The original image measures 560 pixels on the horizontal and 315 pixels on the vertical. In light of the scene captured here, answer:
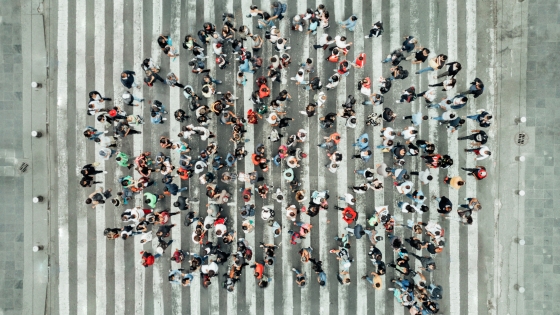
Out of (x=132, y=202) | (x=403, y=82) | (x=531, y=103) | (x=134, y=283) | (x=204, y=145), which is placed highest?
(x=403, y=82)

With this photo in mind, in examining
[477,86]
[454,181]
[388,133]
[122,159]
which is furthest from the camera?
[122,159]

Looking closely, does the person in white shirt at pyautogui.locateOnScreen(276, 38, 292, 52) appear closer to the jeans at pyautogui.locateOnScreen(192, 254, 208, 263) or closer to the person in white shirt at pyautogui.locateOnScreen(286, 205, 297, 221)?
the person in white shirt at pyautogui.locateOnScreen(286, 205, 297, 221)

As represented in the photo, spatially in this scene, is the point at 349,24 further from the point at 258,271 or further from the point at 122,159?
the point at 122,159

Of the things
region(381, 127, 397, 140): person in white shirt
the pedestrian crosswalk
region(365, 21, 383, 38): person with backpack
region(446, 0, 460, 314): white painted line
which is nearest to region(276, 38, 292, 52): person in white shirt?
the pedestrian crosswalk

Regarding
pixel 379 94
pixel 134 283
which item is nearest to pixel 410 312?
pixel 379 94

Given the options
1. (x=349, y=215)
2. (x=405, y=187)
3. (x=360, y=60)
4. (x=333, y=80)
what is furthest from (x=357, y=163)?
(x=360, y=60)

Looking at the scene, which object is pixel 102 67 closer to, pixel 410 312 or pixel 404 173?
pixel 404 173

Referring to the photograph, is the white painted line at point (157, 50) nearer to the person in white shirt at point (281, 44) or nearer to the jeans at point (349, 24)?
the person in white shirt at point (281, 44)
